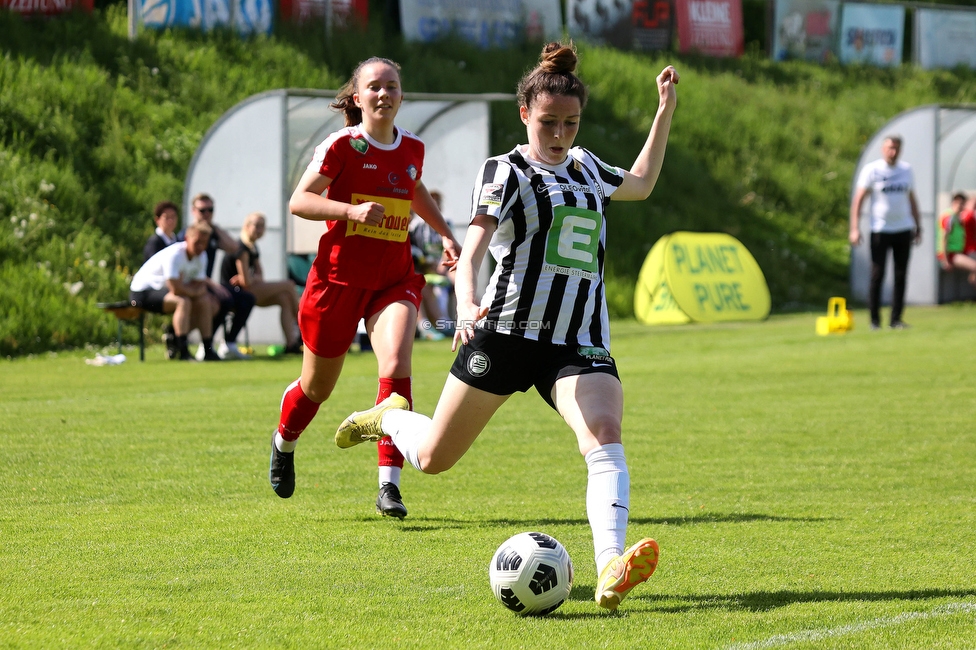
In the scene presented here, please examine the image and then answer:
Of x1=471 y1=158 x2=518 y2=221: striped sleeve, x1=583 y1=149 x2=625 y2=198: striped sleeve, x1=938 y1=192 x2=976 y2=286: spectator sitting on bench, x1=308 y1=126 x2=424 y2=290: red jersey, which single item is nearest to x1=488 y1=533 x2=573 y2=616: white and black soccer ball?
x1=471 y1=158 x2=518 y2=221: striped sleeve

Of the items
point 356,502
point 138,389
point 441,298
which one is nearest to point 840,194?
point 441,298

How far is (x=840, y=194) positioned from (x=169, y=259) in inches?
716

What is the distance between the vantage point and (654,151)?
511cm

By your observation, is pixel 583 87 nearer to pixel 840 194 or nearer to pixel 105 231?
pixel 105 231

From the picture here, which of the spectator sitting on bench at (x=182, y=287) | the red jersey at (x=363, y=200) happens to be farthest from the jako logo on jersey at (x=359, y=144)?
the spectator sitting on bench at (x=182, y=287)

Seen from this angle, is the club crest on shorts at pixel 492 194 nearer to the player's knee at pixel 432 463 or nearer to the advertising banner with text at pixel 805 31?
the player's knee at pixel 432 463

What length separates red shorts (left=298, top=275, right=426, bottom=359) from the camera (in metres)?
6.00

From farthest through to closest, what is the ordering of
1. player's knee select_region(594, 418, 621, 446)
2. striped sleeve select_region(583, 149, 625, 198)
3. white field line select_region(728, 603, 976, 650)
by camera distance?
striped sleeve select_region(583, 149, 625, 198) → player's knee select_region(594, 418, 621, 446) → white field line select_region(728, 603, 976, 650)

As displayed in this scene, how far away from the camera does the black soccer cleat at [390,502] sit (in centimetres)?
589

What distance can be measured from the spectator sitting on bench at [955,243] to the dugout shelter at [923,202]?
0.57 ft

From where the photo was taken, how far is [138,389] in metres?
11.6

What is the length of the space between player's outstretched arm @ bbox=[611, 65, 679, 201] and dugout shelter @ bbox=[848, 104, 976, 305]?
18197mm

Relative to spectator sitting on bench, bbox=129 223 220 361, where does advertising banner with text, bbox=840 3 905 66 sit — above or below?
above

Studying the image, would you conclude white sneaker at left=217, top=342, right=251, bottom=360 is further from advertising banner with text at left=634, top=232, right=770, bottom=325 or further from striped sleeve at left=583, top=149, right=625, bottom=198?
striped sleeve at left=583, top=149, right=625, bottom=198
